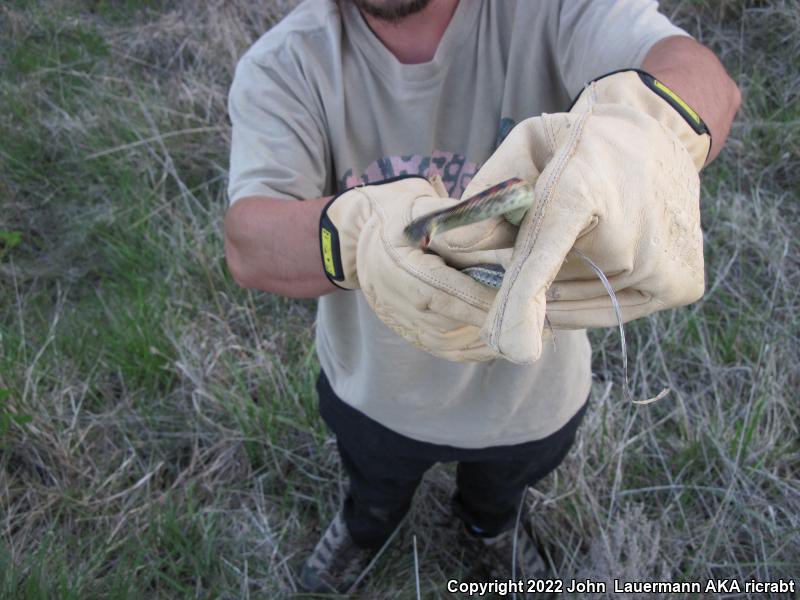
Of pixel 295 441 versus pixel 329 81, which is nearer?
pixel 329 81

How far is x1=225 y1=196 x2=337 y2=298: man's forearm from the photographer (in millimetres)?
1094

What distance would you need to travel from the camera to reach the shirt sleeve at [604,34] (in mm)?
1150

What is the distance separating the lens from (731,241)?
7.99ft

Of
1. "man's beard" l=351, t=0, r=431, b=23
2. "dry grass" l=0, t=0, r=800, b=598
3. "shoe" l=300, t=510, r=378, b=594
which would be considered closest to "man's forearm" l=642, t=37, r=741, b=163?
"man's beard" l=351, t=0, r=431, b=23

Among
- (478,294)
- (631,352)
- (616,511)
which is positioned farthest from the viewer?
(631,352)

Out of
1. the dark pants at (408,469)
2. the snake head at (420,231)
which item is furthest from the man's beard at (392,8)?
the dark pants at (408,469)

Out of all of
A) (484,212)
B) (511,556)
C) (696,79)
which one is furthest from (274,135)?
(511,556)

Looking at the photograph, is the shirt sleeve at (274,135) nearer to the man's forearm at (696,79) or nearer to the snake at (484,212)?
the snake at (484,212)

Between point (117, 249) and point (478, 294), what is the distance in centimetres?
212

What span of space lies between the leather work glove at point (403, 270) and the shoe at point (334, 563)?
3.37 feet

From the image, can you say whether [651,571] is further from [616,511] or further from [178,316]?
[178,316]

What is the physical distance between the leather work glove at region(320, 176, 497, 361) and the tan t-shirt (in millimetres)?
198

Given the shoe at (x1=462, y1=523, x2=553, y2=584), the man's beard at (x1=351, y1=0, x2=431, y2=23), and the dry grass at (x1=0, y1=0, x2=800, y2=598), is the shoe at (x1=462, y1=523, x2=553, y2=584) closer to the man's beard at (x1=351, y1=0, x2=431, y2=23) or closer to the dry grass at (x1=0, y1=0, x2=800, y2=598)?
the dry grass at (x1=0, y1=0, x2=800, y2=598)

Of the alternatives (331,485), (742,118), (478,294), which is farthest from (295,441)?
(742,118)
